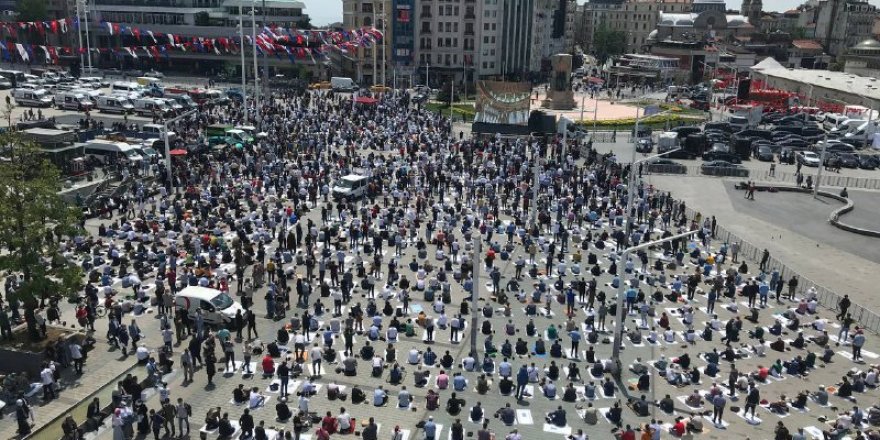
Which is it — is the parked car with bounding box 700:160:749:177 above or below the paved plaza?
above

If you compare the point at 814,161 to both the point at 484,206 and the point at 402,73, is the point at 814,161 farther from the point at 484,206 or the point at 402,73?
the point at 402,73

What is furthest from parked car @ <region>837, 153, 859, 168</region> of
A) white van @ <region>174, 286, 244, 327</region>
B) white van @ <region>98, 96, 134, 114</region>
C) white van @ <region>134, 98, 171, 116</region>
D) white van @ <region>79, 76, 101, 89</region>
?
white van @ <region>79, 76, 101, 89</region>

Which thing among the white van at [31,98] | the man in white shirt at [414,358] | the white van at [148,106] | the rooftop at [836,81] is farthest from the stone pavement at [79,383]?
the rooftop at [836,81]

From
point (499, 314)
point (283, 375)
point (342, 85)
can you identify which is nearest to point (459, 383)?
point (283, 375)

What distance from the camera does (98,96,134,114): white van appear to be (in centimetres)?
7281

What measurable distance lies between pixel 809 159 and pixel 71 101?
237 feet

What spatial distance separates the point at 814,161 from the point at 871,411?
146ft

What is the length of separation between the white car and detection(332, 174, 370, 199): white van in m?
38.3

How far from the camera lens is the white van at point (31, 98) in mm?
75750

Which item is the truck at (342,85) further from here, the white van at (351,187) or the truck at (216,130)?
the white van at (351,187)

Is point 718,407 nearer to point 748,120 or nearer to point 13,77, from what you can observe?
point 748,120

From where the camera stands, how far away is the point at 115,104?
73.2 metres

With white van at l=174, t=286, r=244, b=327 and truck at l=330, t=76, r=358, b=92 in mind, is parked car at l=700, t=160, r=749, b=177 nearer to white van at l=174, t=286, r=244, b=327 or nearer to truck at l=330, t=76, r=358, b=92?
white van at l=174, t=286, r=244, b=327

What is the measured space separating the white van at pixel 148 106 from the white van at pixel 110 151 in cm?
2274
